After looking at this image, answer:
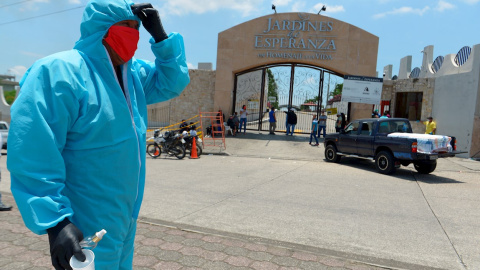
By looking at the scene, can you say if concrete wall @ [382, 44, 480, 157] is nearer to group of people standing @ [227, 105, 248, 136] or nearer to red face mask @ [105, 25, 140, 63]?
group of people standing @ [227, 105, 248, 136]

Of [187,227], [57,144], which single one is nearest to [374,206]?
[187,227]

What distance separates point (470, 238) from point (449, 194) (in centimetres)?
335

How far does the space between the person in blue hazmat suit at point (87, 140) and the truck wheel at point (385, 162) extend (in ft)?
30.9

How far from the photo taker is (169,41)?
2064mm

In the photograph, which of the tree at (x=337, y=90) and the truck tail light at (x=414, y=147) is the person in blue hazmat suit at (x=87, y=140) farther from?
the tree at (x=337, y=90)

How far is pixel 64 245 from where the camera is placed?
4.43 feet

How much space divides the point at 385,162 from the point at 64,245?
10.1m

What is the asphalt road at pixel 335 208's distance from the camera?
4.12m

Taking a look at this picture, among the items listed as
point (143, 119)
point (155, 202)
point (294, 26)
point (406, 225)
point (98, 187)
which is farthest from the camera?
point (294, 26)

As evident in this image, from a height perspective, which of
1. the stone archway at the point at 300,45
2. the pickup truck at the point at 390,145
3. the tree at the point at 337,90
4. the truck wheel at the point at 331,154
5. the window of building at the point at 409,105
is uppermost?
the stone archway at the point at 300,45

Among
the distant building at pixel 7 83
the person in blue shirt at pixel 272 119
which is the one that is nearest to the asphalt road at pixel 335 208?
the person in blue shirt at pixel 272 119

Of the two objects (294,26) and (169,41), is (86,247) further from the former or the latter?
(294,26)

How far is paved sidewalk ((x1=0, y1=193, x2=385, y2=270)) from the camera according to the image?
10.9ft

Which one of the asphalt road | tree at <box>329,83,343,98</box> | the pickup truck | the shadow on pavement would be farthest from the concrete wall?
the pickup truck
